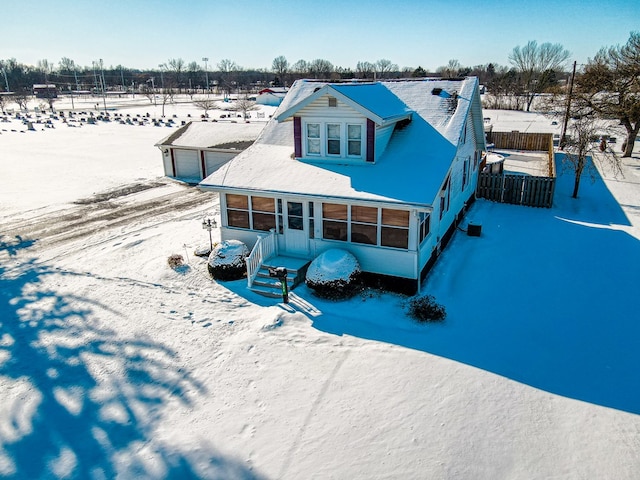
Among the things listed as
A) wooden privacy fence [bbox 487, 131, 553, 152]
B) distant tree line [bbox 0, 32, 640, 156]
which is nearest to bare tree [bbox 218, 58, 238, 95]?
distant tree line [bbox 0, 32, 640, 156]

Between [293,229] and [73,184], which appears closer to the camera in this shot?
[293,229]

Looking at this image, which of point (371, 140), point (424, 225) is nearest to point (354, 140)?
point (371, 140)

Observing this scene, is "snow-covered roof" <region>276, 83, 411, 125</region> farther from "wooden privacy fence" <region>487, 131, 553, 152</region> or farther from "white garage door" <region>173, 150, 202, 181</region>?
"wooden privacy fence" <region>487, 131, 553, 152</region>

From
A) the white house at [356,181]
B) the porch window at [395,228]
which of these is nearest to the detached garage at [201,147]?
the white house at [356,181]

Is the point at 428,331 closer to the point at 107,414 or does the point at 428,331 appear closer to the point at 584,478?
the point at 584,478

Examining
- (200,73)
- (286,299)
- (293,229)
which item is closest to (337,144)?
(293,229)

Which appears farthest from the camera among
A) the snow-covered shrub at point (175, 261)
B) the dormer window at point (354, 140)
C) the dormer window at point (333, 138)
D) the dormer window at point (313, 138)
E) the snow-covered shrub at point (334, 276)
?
the dormer window at point (313, 138)

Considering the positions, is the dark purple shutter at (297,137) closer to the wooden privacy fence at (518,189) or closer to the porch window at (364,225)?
the porch window at (364,225)
